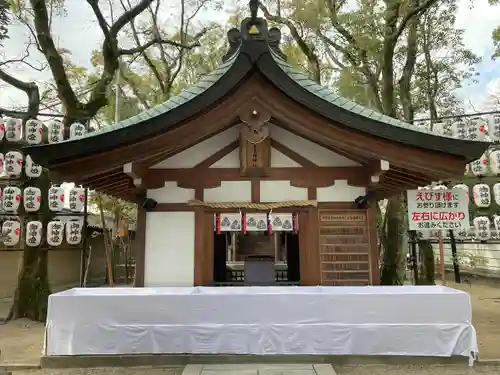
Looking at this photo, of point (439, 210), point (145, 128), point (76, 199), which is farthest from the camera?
point (76, 199)

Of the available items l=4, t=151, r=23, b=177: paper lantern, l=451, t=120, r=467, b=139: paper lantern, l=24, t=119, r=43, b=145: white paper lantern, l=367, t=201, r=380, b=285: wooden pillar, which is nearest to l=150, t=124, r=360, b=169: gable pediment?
l=367, t=201, r=380, b=285: wooden pillar

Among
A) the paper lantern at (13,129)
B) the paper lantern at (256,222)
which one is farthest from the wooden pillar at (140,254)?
the paper lantern at (13,129)

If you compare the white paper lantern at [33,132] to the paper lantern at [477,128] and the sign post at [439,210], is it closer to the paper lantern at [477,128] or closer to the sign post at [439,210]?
the sign post at [439,210]

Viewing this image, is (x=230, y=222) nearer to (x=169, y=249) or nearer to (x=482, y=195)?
(x=169, y=249)

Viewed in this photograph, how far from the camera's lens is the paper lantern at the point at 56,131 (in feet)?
35.9

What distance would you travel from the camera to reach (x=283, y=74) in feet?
20.0

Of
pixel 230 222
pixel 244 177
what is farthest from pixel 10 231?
pixel 244 177

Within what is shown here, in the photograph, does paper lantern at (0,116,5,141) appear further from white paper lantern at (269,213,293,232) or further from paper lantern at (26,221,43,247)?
white paper lantern at (269,213,293,232)

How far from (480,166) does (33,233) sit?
12.8 m

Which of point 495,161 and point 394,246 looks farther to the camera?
point 394,246

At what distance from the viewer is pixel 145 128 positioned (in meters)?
6.19

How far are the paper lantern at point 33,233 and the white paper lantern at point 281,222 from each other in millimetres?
6849

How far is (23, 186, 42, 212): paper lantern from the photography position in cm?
1071

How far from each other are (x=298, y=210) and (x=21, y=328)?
24.3ft
